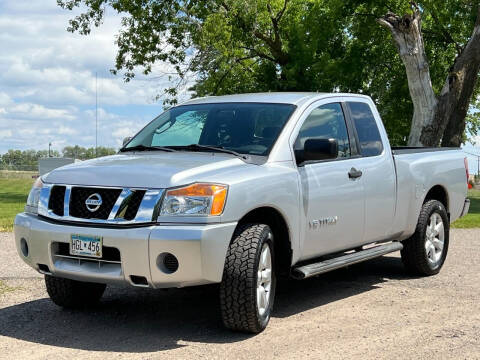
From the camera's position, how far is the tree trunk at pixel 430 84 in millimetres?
21391

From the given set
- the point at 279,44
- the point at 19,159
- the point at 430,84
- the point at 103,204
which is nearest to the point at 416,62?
the point at 430,84

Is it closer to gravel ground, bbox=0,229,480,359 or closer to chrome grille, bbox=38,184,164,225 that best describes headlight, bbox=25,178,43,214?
chrome grille, bbox=38,184,164,225

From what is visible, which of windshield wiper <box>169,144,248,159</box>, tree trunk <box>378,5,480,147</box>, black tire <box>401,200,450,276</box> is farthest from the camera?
tree trunk <box>378,5,480,147</box>

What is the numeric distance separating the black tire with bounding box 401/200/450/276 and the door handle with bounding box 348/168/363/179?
5.41ft

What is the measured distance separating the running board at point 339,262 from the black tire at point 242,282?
0.67 metres

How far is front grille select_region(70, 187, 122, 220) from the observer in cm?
550

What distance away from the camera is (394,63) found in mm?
34375

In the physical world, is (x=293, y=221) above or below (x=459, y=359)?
above

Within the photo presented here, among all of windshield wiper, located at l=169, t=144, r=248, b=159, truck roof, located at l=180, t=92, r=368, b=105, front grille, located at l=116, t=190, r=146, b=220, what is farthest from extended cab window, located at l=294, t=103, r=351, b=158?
front grille, located at l=116, t=190, r=146, b=220

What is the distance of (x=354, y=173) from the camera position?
694 centimetres

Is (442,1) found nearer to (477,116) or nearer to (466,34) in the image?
(466,34)

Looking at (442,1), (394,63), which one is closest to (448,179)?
(442,1)

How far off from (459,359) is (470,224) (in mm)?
11712

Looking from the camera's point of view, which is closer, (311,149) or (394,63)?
(311,149)
